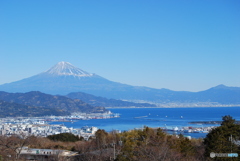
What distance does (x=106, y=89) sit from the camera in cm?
17738

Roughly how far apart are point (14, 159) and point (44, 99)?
8048cm

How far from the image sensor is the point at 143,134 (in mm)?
15000

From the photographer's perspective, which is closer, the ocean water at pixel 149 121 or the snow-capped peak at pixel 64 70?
the ocean water at pixel 149 121

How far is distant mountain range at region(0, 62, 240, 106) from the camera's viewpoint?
15825 centimetres

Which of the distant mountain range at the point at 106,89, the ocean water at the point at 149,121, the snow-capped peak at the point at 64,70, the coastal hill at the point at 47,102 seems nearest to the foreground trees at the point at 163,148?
the ocean water at the point at 149,121

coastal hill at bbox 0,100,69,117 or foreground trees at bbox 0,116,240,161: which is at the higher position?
coastal hill at bbox 0,100,69,117

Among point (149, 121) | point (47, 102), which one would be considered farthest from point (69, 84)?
point (149, 121)

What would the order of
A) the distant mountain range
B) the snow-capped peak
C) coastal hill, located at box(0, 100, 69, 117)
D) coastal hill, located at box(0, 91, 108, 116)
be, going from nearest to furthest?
coastal hill, located at box(0, 100, 69, 117) → coastal hill, located at box(0, 91, 108, 116) → the distant mountain range → the snow-capped peak

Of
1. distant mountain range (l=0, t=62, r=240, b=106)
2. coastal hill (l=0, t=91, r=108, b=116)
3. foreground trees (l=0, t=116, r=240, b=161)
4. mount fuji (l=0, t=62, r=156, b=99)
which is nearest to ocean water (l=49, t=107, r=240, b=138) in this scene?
coastal hill (l=0, t=91, r=108, b=116)

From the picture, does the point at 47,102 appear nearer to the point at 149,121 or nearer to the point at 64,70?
the point at 149,121

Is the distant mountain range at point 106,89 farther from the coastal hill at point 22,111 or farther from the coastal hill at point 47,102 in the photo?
the coastal hill at point 22,111

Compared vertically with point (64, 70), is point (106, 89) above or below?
below

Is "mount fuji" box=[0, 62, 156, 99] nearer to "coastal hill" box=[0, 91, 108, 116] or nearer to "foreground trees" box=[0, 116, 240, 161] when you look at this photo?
"coastal hill" box=[0, 91, 108, 116]

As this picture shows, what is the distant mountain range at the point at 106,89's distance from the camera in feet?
519
